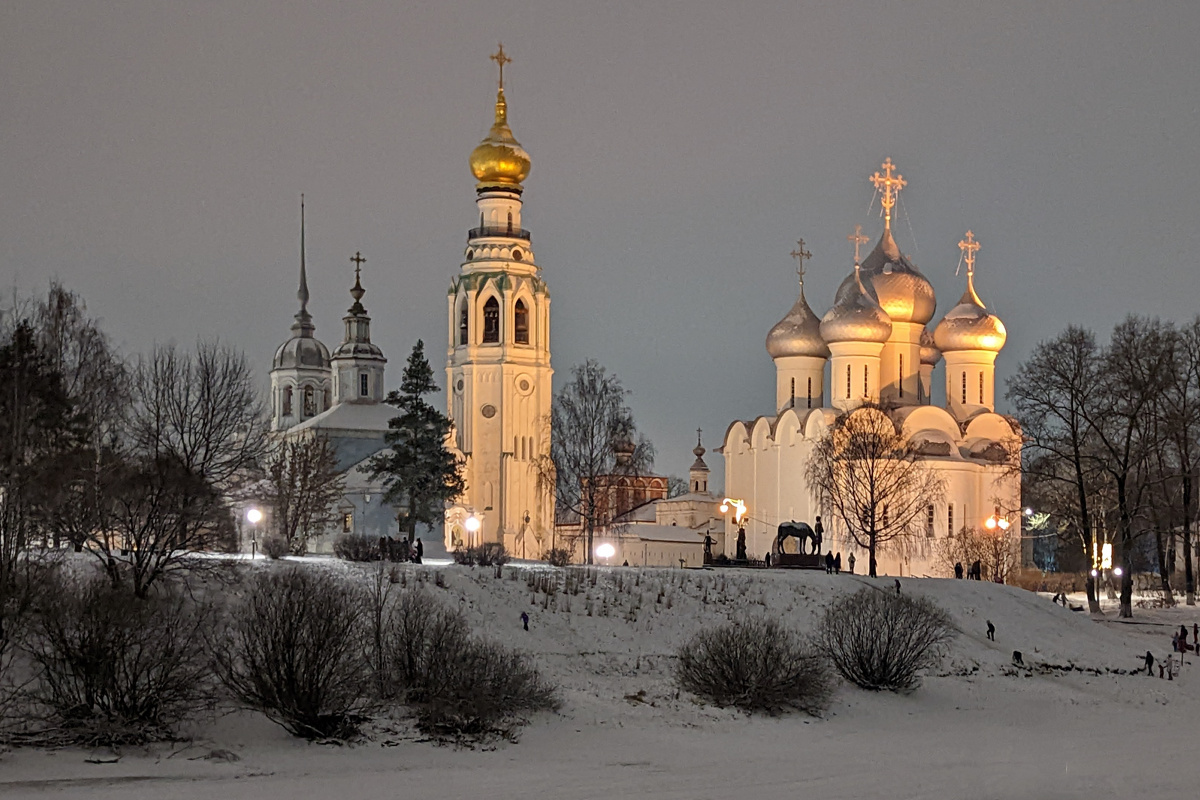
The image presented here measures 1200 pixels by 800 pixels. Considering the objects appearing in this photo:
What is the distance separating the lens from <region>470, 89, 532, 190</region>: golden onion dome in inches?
2768

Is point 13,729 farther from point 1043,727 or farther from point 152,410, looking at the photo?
A: point 1043,727

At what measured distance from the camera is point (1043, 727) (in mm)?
32594

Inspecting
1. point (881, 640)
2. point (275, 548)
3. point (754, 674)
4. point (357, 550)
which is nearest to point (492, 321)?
point (357, 550)

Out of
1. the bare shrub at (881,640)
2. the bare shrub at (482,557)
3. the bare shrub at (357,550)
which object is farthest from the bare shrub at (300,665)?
the bare shrub at (482,557)

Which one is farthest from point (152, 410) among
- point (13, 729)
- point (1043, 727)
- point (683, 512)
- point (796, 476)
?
point (683, 512)

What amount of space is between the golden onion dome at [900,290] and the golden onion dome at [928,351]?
61.8 inches

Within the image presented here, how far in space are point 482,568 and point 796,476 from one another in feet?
87.7

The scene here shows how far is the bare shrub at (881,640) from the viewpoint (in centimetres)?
3447

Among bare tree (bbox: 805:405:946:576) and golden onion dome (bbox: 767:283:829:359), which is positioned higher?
golden onion dome (bbox: 767:283:829:359)

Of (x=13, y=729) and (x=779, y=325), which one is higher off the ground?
(x=779, y=325)

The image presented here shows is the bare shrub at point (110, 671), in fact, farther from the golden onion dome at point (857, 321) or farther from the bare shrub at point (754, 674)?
the golden onion dome at point (857, 321)

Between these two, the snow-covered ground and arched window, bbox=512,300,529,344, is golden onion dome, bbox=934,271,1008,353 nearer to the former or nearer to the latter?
arched window, bbox=512,300,529,344

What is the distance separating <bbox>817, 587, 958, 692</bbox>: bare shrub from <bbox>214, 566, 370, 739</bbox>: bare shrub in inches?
396

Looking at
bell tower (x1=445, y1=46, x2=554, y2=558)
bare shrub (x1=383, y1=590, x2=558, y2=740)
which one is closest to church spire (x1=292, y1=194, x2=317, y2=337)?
bell tower (x1=445, y1=46, x2=554, y2=558)
